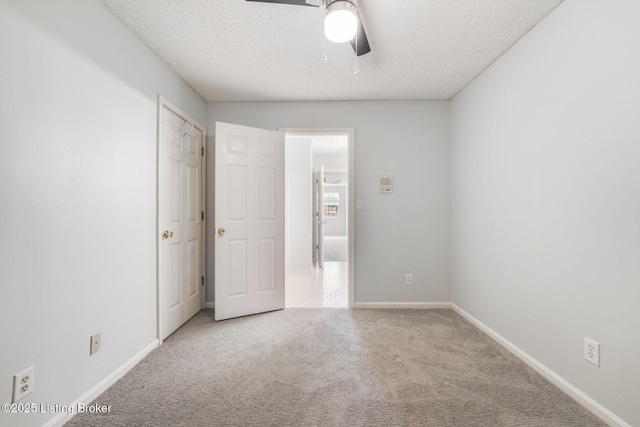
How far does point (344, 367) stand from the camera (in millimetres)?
1890

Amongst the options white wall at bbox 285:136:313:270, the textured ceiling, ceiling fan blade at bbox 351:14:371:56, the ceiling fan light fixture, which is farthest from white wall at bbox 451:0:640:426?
white wall at bbox 285:136:313:270

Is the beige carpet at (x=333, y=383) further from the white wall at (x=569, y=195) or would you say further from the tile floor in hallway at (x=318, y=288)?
the tile floor in hallway at (x=318, y=288)

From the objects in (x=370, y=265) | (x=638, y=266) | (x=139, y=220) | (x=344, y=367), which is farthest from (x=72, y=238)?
(x=638, y=266)

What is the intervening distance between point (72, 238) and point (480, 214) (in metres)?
3.02

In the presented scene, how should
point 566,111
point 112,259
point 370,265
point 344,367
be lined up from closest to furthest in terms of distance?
point 566,111 < point 112,259 < point 344,367 < point 370,265

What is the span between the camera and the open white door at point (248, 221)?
8.98ft

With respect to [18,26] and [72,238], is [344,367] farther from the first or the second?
[18,26]

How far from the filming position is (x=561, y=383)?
65.6 inches

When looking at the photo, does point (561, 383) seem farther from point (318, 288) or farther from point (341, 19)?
point (318, 288)

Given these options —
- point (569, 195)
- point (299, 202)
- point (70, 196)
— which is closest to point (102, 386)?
point (70, 196)

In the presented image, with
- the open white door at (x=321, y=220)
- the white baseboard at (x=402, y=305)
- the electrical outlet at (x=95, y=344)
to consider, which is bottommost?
the white baseboard at (x=402, y=305)

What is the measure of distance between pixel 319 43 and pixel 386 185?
5.36 ft

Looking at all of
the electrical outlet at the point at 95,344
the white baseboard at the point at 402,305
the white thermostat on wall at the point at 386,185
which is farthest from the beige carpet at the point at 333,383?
the white thermostat on wall at the point at 386,185

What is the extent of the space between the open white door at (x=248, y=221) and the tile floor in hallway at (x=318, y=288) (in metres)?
0.47
